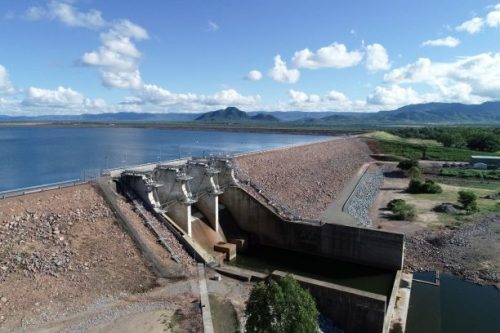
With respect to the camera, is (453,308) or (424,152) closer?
(453,308)

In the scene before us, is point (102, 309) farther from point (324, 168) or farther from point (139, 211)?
point (324, 168)

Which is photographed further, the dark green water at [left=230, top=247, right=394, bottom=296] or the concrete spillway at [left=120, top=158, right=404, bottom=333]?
the concrete spillway at [left=120, top=158, right=404, bottom=333]

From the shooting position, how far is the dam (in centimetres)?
2887

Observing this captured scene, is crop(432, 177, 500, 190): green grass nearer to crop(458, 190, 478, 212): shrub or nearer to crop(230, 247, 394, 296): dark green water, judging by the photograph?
crop(458, 190, 478, 212): shrub

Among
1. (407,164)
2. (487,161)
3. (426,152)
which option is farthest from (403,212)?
(426,152)

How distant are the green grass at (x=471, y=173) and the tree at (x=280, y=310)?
66.2 metres

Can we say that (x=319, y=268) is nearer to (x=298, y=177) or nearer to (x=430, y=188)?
(x=298, y=177)

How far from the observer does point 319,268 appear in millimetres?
31125

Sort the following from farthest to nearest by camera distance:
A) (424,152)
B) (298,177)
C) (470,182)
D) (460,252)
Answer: (424,152), (470,182), (298,177), (460,252)

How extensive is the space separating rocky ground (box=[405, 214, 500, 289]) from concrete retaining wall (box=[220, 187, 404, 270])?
8.93 feet

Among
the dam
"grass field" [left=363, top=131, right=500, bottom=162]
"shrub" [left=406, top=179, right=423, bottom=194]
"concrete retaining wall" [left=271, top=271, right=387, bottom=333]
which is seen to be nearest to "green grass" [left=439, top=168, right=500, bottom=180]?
"grass field" [left=363, top=131, right=500, bottom=162]

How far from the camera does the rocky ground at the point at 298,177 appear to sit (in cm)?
4094

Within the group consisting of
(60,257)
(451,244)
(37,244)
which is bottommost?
(451,244)

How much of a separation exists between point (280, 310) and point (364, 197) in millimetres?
39631
